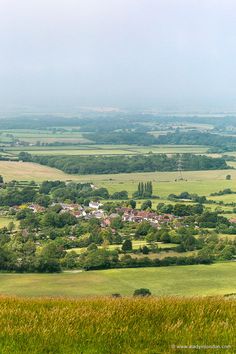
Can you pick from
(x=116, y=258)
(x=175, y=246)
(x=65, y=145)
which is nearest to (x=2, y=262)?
(x=116, y=258)

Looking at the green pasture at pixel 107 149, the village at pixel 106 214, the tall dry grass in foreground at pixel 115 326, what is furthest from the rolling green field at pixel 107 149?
the tall dry grass in foreground at pixel 115 326

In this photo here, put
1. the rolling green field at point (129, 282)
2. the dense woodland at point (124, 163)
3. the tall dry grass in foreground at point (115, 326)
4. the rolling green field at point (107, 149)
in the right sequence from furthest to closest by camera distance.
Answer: the rolling green field at point (107, 149) → the dense woodland at point (124, 163) → the rolling green field at point (129, 282) → the tall dry grass in foreground at point (115, 326)

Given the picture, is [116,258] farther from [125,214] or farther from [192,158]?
[192,158]

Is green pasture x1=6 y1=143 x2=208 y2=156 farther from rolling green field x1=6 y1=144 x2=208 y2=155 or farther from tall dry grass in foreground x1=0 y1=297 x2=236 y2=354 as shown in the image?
tall dry grass in foreground x1=0 y1=297 x2=236 y2=354

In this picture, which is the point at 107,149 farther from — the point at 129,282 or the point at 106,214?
the point at 129,282

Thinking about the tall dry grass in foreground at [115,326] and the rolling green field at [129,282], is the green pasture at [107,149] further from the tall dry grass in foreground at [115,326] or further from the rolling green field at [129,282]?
the tall dry grass in foreground at [115,326]

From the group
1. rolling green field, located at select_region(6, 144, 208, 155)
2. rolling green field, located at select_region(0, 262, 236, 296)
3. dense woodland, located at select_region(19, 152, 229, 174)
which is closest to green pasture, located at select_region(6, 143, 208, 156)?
rolling green field, located at select_region(6, 144, 208, 155)
